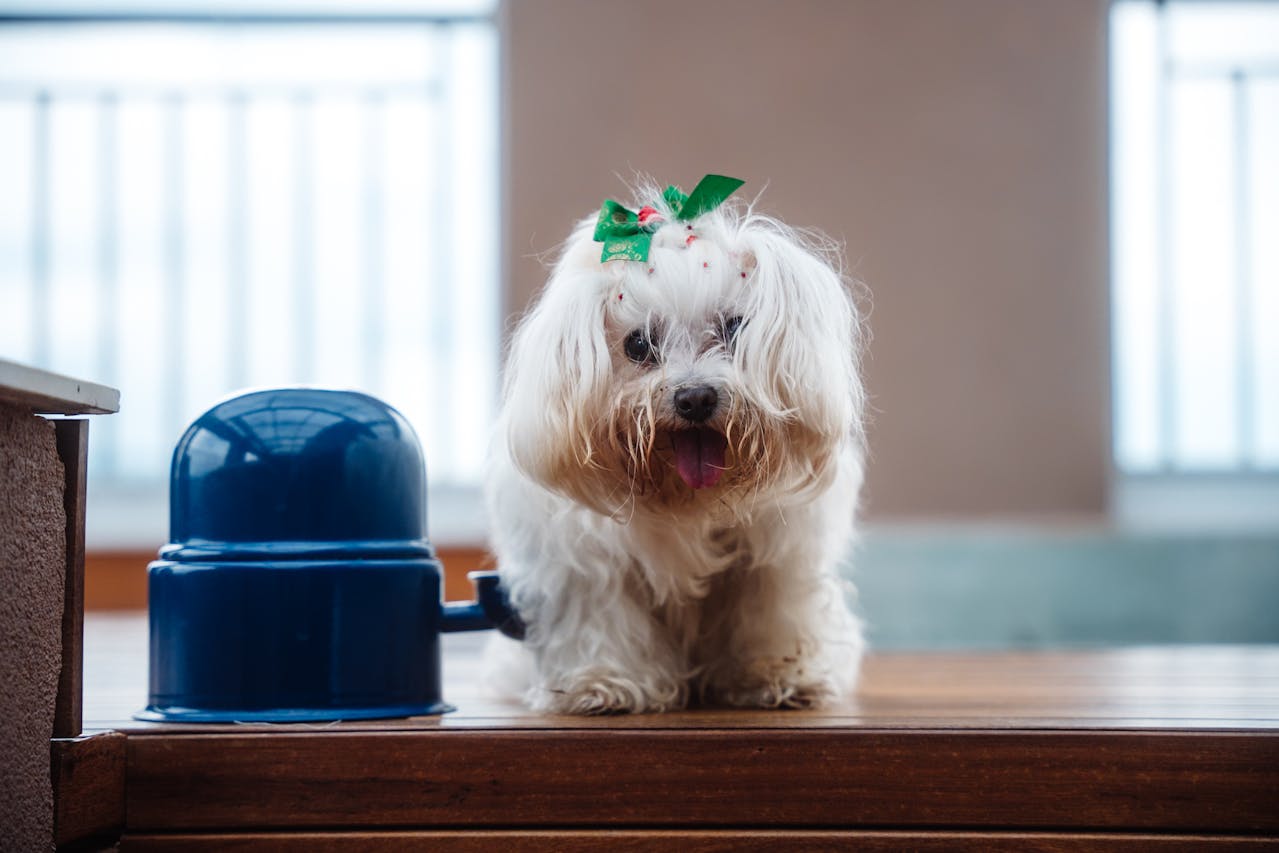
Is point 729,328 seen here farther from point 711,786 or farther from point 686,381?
point 711,786

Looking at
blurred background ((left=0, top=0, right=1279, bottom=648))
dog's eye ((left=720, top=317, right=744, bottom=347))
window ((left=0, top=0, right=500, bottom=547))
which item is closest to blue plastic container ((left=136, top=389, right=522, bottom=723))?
dog's eye ((left=720, top=317, right=744, bottom=347))

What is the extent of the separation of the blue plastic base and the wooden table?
81 millimetres

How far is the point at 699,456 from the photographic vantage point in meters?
1.53

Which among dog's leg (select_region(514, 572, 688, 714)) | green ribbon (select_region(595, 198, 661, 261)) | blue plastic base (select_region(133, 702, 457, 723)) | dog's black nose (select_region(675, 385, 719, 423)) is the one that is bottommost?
blue plastic base (select_region(133, 702, 457, 723))

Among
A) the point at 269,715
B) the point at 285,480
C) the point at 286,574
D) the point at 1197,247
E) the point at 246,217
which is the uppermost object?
the point at 246,217

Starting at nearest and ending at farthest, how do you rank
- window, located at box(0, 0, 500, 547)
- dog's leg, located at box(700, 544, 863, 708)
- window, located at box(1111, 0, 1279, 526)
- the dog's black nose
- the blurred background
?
the dog's black nose, dog's leg, located at box(700, 544, 863, 708), the blurred background, window, located at box(1111, 0, 1279, 526), window, located at box(0, 0, 500, 547)

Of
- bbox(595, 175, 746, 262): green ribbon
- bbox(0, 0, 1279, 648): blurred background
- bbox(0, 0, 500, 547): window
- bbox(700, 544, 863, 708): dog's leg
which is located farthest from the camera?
bbox(0, 0, 500, 547): window

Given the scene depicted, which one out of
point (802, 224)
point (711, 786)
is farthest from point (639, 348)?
point (802, 224)

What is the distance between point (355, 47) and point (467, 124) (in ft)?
1.39

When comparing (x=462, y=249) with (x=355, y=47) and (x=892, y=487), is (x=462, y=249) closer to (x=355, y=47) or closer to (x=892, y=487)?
(x=355, y=47)

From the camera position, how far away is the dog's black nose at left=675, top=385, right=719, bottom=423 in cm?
150

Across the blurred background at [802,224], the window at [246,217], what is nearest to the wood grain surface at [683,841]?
the blurred background at [802,224]

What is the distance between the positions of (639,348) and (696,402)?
130 millimetres

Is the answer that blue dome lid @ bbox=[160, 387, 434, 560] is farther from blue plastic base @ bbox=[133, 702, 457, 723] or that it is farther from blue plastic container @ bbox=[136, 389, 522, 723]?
blue plastic base @ bbox=[133, 702, 457, 723]
